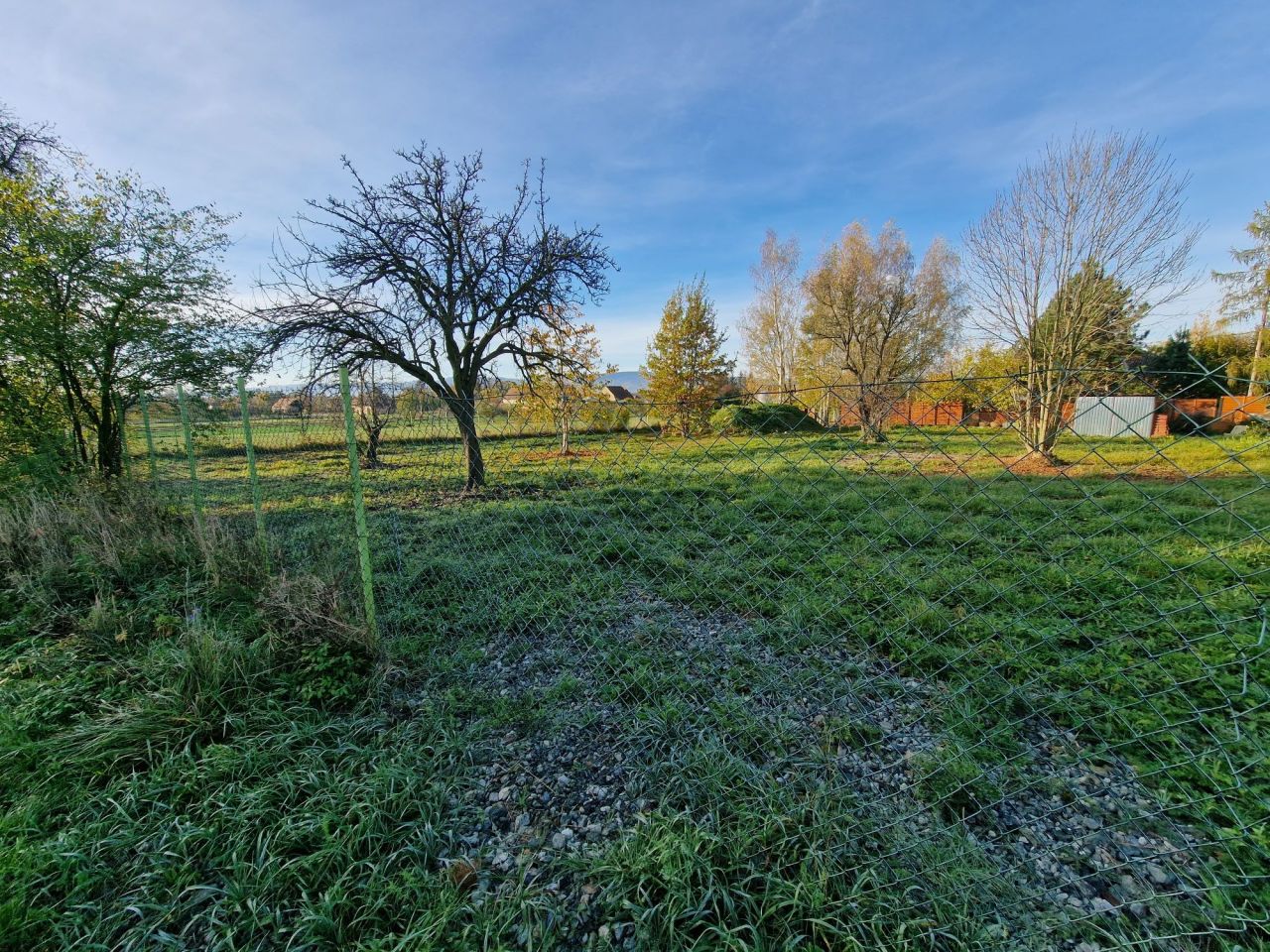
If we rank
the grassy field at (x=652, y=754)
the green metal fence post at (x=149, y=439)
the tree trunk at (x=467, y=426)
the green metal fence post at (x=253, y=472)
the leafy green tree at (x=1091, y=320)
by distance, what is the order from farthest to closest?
the leafy green tree at (x=1091, y=320)
the green metal fence post at (x=149, y=439)
the green metal fence post at (x=253, y=472)
the tree trunk at (x=467, y=426)
the grassy field at (x=652, y=754)

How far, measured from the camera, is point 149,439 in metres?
5.37

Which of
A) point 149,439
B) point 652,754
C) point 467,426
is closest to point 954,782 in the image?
point 652,754

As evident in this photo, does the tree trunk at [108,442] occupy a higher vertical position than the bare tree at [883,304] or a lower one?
lower

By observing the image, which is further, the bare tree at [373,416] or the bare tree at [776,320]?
the bare tree at [776,320]

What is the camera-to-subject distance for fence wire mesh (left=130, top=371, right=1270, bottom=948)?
1.49 meters

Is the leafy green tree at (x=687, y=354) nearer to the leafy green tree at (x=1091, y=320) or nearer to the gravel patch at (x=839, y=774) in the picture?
the leafy green tree at (x=1091, y=320)

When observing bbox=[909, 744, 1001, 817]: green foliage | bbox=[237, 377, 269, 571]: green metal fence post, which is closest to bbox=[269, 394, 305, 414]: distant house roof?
bbox=[237, 377, 269, 571]: green metal fence post

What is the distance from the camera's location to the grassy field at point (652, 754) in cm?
145

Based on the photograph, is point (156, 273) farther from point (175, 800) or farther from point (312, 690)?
point (175, 800)

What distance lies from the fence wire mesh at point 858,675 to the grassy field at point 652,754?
0.05 feet

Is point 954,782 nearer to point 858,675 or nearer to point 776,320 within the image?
point 858,675

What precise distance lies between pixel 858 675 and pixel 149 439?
24.4 feet

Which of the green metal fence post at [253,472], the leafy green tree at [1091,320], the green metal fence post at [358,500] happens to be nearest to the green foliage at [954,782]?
the green metal fence post at [358,500]

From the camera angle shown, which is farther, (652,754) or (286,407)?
(286,407)
